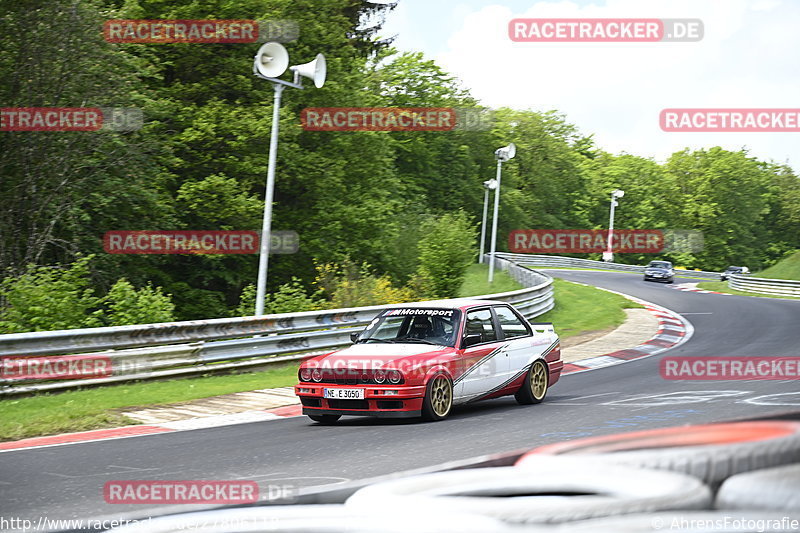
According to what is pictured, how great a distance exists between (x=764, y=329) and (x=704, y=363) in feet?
29.0

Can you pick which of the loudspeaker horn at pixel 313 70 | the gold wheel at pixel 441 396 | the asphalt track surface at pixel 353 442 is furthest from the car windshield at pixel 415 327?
the loudspeaker horn at pixel 313 70

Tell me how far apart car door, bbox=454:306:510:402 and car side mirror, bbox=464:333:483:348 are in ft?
0.09

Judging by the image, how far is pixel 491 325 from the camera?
1237 cm

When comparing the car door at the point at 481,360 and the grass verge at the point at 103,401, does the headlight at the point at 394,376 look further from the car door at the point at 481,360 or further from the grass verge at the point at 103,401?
the grass verge at the point at 103,401

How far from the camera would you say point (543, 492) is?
241 centimetres

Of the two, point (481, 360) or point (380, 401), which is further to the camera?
point (481, 360)

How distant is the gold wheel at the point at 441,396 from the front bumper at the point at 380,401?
25 cm

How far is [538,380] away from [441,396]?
232 cm

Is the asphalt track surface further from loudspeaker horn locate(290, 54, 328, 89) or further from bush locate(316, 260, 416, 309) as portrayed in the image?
bush locate(316, 260, 416, 309)

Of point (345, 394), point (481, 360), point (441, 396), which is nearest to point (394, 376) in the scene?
point (345, 394)

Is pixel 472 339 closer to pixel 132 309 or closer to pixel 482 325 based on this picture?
pixel 482 325

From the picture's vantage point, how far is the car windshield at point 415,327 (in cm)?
Result: 1172

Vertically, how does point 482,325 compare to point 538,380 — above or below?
above

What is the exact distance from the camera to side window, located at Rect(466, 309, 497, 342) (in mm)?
12008
